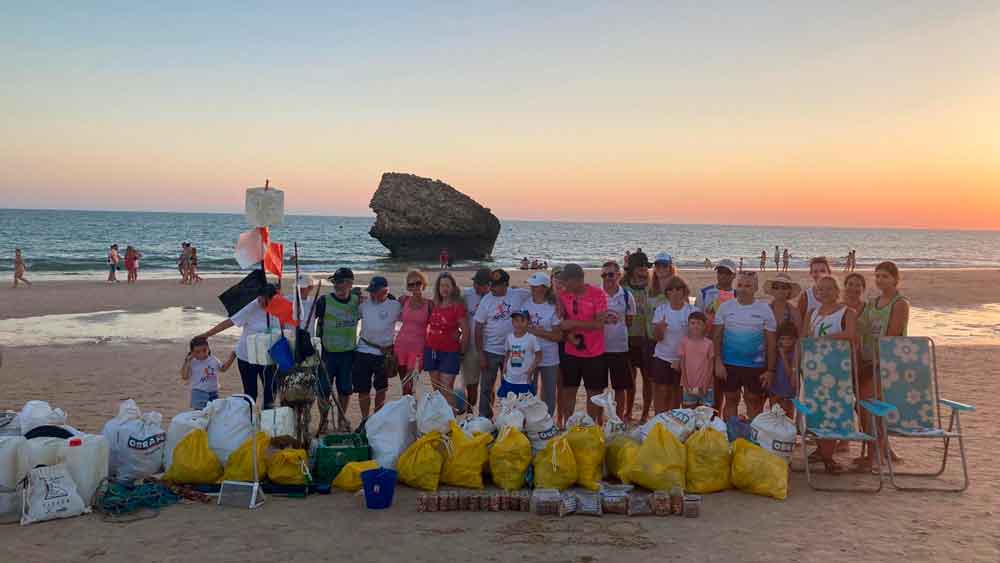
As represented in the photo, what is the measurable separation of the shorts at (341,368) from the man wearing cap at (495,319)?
115 centimetres

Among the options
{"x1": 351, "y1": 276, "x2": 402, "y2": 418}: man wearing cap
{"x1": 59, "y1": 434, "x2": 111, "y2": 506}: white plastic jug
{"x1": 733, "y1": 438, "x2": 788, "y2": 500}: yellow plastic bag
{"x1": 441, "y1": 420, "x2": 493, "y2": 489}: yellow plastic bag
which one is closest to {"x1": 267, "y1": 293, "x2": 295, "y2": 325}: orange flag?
{"x1": 351, "y1": 276, "x2": 402, "y2": 418}: man wearing cap

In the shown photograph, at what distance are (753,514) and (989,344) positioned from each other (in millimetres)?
10596

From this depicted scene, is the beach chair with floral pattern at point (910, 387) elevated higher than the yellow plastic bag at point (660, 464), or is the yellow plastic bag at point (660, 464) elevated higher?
the beach chair with floral pattern at point (910, 387)

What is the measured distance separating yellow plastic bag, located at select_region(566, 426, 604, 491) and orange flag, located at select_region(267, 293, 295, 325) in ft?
7.39

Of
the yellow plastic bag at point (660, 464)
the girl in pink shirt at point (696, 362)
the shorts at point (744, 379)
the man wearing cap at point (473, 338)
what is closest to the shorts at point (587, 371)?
the girl in pink shirt at point (696, 362)

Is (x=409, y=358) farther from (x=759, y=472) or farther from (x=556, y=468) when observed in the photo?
(x=759, y=472)

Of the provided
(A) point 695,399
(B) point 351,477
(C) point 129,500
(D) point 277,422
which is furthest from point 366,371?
(A) point 695,399

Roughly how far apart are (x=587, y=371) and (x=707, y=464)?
1477 millimetres

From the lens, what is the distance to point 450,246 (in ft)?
143

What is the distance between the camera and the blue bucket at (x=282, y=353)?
559 centimetres

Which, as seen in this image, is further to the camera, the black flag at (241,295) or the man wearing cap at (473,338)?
the man wearing cap at (473,338)

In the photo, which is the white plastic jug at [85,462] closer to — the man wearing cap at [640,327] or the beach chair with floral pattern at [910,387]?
the man wearing cap at [640,327]

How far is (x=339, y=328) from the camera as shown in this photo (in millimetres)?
6633

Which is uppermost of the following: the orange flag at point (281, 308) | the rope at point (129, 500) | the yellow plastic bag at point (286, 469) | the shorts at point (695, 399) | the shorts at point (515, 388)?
the orange flag at point (281, 308)
